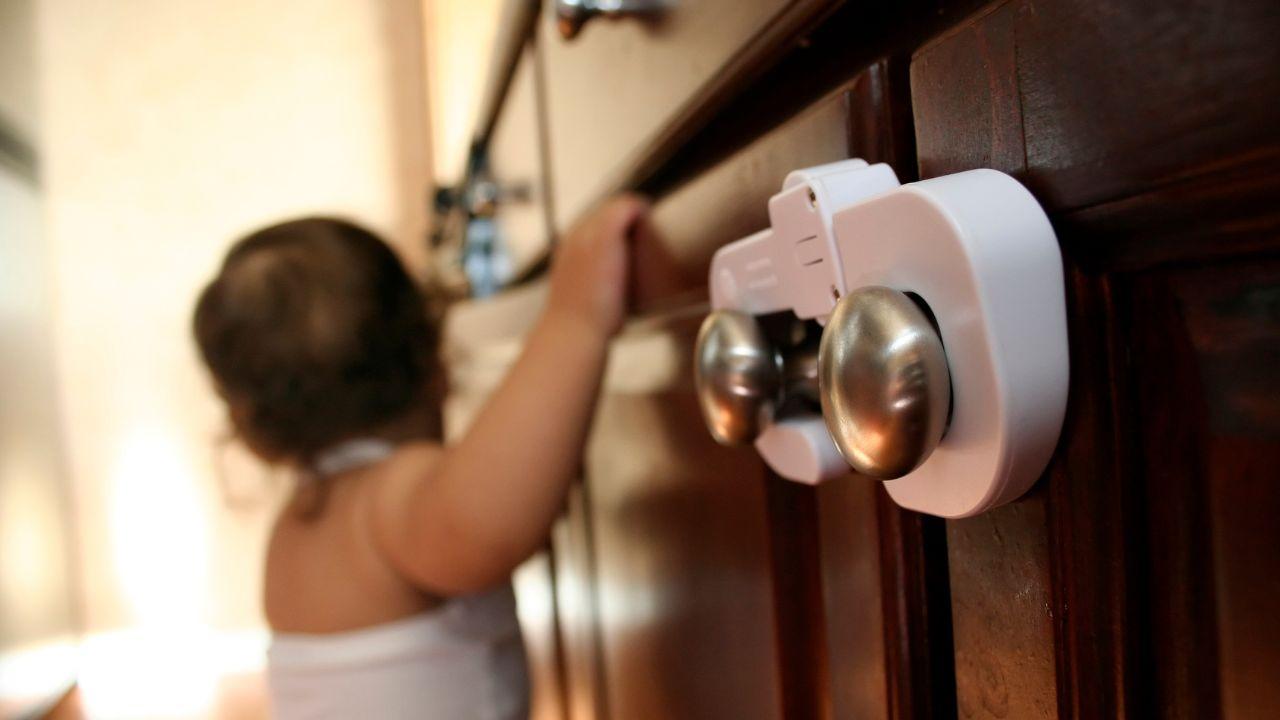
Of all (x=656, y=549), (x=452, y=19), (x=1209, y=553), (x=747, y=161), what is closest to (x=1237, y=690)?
(x=1209, y=553)

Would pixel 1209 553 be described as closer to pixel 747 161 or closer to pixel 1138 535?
pixel 1138 535

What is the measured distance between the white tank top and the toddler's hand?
1.21 feet

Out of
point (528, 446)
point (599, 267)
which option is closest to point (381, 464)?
point (528, 446)

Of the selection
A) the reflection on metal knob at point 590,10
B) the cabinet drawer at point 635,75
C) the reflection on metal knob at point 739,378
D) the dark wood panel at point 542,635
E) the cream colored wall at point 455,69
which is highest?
the cream colored wall at point 455,69

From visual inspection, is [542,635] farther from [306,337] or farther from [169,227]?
[169,227]

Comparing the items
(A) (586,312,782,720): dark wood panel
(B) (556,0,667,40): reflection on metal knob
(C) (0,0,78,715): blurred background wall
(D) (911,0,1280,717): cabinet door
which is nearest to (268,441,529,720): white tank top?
(A) (586,312,782,720): dark wood panel

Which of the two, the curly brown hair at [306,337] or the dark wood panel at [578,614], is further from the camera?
the curly brown hair at [306,337]

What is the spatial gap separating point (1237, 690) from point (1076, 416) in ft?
0.16

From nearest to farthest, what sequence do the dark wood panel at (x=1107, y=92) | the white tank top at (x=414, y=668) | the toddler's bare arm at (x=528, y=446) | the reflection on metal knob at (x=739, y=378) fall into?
the dark wood panel at (x=1107, y=92), the reflection on metal knob at (x=739, y=378), the toddler's bare arm at (x=528, y=446), the white tank top at (x=414, y=668)

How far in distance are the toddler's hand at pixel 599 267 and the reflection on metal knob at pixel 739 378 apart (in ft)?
0.65

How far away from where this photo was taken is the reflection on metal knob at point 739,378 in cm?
23

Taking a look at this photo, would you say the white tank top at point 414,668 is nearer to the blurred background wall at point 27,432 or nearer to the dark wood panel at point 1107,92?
the dark wood panel at point 1107,92

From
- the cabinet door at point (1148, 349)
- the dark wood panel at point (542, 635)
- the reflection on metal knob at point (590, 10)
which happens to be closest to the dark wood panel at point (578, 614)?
the dark wood panel at point (542, 635)

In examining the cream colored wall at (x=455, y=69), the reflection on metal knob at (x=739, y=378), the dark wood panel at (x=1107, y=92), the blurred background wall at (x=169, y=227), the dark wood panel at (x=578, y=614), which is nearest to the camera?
the dark wood panel at (x=1107, y=92)
